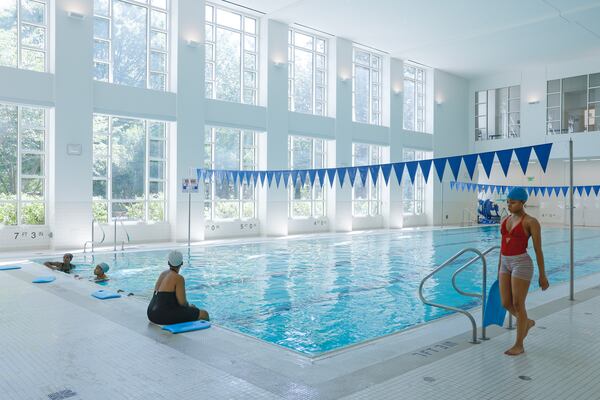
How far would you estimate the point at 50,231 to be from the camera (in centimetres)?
1297

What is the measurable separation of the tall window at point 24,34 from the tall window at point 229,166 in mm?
5494

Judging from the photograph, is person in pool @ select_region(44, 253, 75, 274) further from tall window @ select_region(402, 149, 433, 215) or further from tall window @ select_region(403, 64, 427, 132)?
tall window @ select_region(403, 64, 427, 132)

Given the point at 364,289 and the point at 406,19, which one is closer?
the point at 364,289

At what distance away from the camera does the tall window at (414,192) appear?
24500mm

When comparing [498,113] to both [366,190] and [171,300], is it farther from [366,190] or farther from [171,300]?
[171,300]

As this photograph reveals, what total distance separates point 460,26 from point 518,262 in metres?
16.3

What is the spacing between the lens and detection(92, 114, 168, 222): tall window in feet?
46.6

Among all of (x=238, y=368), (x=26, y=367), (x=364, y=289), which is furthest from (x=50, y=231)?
(x=238, y=368)

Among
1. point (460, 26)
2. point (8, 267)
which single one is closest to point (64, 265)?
point (8, 267)

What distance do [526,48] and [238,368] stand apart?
21.8m

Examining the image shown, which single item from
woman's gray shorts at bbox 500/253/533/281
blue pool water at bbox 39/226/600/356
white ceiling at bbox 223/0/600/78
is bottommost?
blue pool water at bbox 39/226/600/356

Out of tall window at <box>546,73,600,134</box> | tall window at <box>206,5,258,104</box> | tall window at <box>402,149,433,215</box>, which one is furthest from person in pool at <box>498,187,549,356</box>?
tall window at <box>546,73,600,134</box>

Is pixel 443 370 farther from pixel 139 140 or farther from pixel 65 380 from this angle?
pixel 139 140

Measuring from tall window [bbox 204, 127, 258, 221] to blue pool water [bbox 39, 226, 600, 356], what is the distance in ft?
8.24
